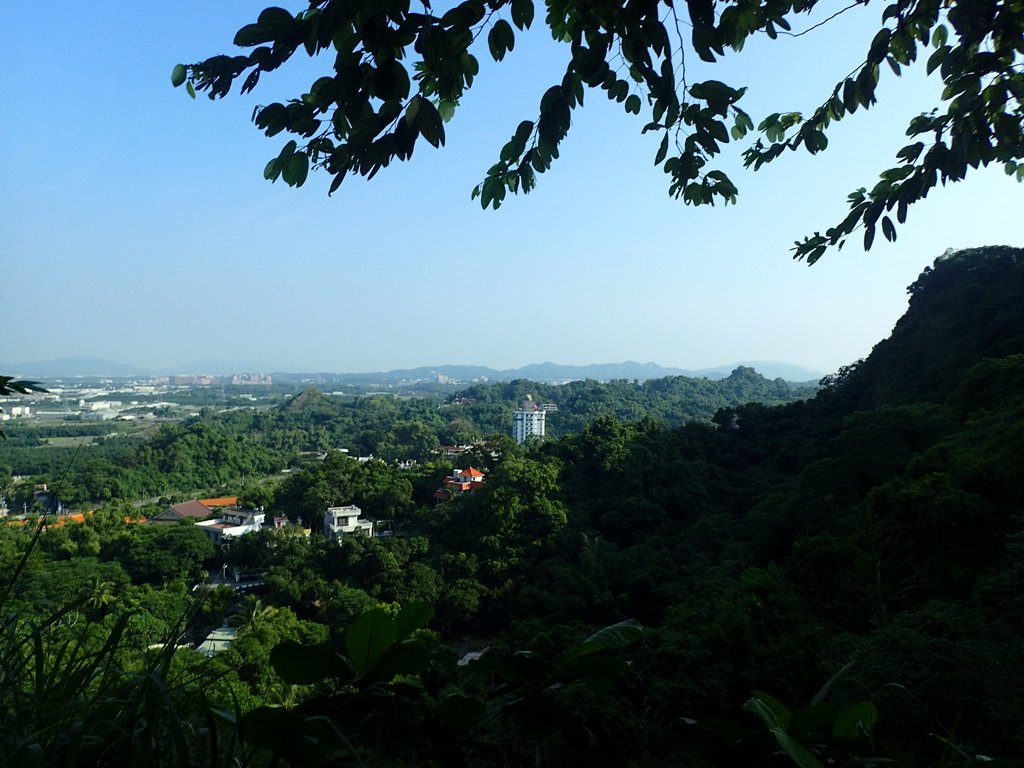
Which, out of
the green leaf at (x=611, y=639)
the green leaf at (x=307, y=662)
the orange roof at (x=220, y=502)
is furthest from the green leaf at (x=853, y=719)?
the orange roof at (x=220, y=502)

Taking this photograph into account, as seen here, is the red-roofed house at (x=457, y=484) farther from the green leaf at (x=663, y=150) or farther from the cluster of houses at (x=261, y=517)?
the green leaf at (x=663, y=150)

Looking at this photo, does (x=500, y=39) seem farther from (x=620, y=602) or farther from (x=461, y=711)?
(x=620, y=602)

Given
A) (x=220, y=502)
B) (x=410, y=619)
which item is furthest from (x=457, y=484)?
(x=410, y=619)

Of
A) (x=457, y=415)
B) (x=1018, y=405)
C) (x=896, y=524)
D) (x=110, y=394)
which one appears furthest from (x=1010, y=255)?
(x=110, y=394)

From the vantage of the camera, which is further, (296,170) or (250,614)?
(250,614)

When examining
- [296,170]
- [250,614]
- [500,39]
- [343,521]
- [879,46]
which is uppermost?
[879,46]

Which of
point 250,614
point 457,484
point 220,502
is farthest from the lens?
point 220,502
